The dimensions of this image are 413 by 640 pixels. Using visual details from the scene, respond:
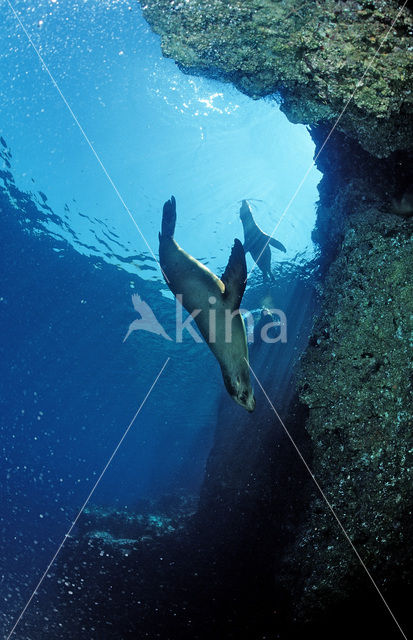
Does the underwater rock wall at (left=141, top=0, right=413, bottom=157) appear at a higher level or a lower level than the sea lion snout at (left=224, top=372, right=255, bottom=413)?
higher

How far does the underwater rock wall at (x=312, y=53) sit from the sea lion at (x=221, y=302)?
6.35ft

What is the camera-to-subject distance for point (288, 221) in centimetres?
1125

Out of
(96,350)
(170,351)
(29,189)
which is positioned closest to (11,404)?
(96,350)

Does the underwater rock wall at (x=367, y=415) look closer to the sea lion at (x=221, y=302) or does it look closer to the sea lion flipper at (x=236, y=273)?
the sea lion at (x=221, y=302)

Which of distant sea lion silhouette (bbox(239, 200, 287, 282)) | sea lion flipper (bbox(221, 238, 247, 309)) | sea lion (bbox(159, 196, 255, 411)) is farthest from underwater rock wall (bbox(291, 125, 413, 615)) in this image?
distant sea lion silhouette (bbox(239, 200, 287, 282))

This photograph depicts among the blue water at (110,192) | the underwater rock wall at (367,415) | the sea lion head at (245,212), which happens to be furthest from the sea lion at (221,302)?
the sea lion head at (245,212)

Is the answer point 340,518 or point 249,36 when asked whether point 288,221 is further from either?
point 340,518

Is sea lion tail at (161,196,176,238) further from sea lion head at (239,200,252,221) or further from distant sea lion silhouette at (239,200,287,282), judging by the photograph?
sea lion head at (239,200,252,221)

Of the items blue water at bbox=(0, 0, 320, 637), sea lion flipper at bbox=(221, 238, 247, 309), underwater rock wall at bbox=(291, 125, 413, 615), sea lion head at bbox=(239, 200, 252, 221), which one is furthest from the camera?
sea lion head at bbox=(239, 200, 252, 221)

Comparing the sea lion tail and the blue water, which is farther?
the blue water

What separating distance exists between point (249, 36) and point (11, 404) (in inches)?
2032

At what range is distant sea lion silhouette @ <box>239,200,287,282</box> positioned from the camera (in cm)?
774

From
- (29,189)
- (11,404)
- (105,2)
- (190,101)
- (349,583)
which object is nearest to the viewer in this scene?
(349,583)

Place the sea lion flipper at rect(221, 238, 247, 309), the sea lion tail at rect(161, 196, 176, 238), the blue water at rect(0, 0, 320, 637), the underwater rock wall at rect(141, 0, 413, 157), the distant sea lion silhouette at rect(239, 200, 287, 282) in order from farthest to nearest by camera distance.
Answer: the distant sea lion silhouette at rect(239, 200, 287, 282) → the blue water at rect(0, 0, 320, 637) → the sea lion tail at rect(161, 196, 176, 238) → the underwater rock wall at rect(141, 0, 413, 157) → the sea lion flipper at rect(221, 238, 247, 309)
